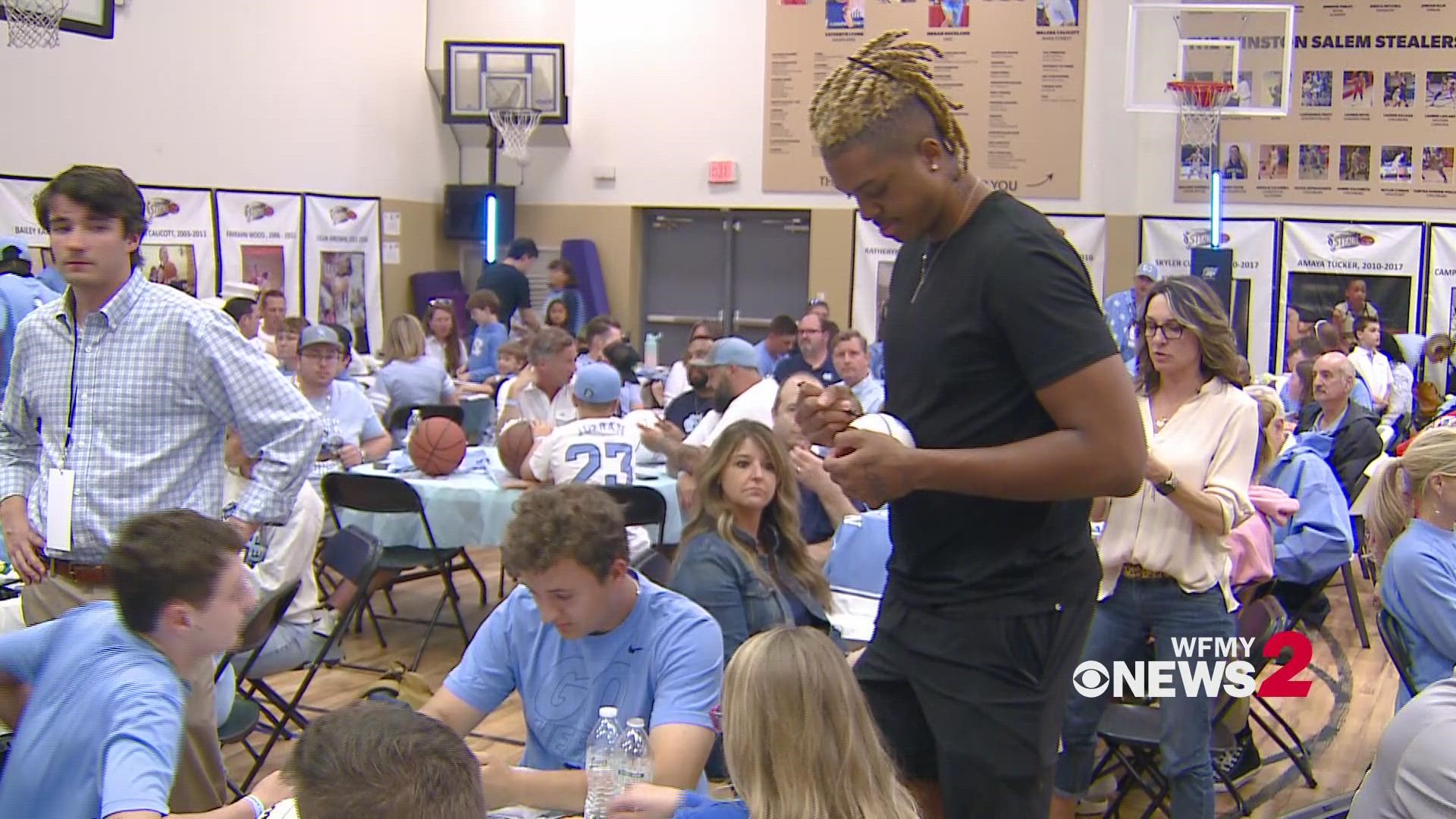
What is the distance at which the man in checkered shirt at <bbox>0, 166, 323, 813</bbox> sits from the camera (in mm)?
3320

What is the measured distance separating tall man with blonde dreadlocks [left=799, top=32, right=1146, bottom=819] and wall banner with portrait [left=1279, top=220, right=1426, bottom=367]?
1276 centimetres

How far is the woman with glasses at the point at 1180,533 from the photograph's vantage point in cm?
378

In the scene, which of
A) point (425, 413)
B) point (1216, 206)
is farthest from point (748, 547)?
point (1216, 206)

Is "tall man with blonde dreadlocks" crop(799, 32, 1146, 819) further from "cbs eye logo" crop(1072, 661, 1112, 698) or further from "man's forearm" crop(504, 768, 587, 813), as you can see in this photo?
"cbs eye logo" crop(1072, 661, 1112, 698)

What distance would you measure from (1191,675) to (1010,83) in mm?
11155

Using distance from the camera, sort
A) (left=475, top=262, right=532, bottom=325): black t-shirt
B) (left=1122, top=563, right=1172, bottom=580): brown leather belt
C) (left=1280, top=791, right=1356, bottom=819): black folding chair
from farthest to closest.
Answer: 1. (left=475, top=262, right=532, bottom=325): black t-shirt
2. (left=1122, top=563, right=1172, bottom=580): brown leather belt
3. (left=1280, top=791, right=1356, bottom=819): black folding chair

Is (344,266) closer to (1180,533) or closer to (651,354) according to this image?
(651,354)

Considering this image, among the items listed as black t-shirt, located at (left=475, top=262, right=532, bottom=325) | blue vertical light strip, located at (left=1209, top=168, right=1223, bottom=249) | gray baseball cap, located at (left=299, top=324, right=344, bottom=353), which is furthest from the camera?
black t-shirt, located at (left=475, top=262, right=532, bottom=325)

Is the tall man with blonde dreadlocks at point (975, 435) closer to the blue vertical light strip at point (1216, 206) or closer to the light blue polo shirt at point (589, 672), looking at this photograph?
the light blue polo shirt at point (589, 672)

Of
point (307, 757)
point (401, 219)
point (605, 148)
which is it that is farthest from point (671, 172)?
point (307, 757)

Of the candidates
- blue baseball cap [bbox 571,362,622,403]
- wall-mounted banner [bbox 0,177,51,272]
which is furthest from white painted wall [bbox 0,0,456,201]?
blue baseball cap [bbox 571,362,622,403]

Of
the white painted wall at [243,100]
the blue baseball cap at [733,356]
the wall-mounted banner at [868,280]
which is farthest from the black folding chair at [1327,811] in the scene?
the wall-mounted banner at [868,280]

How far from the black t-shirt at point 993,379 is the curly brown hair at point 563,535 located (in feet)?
3.00

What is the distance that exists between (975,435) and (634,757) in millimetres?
1215
